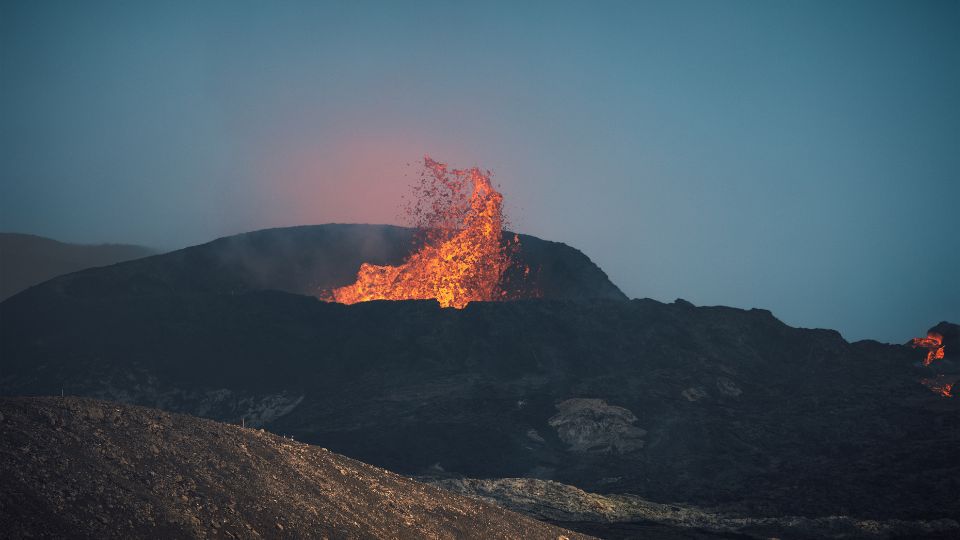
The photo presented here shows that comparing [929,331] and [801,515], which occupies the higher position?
[929,331]

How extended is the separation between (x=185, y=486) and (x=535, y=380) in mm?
33872

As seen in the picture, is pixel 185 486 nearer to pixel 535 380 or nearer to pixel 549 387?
pixel 549 387

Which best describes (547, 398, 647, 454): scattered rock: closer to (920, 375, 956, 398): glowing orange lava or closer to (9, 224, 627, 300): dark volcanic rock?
(920, 375, 956, 398): glowing orange lava

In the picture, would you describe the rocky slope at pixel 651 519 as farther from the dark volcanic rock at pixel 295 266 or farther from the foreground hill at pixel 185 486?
the dark volcanic rock at pixel 295 266

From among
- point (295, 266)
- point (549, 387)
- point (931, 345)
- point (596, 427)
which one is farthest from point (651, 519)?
point (295, 266)

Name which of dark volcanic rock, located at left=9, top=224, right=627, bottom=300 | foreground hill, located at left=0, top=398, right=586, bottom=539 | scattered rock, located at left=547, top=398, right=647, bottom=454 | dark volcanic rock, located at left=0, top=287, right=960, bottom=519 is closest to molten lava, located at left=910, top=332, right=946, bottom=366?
dark volcanic rock, located at left=0, top=287, right=960, bottom=519

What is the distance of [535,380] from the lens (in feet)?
153

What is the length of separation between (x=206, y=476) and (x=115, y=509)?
244cm

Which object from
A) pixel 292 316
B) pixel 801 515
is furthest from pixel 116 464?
pixel 292 316

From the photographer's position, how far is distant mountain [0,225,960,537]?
113 ft

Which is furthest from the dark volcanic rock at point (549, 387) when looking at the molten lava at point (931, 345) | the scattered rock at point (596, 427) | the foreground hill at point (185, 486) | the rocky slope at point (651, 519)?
the foreground hill at point (185, 486)

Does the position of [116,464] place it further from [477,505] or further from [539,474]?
[539,474]

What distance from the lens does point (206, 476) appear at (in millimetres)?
14500

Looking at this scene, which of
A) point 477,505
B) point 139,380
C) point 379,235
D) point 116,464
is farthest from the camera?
point 379,235
